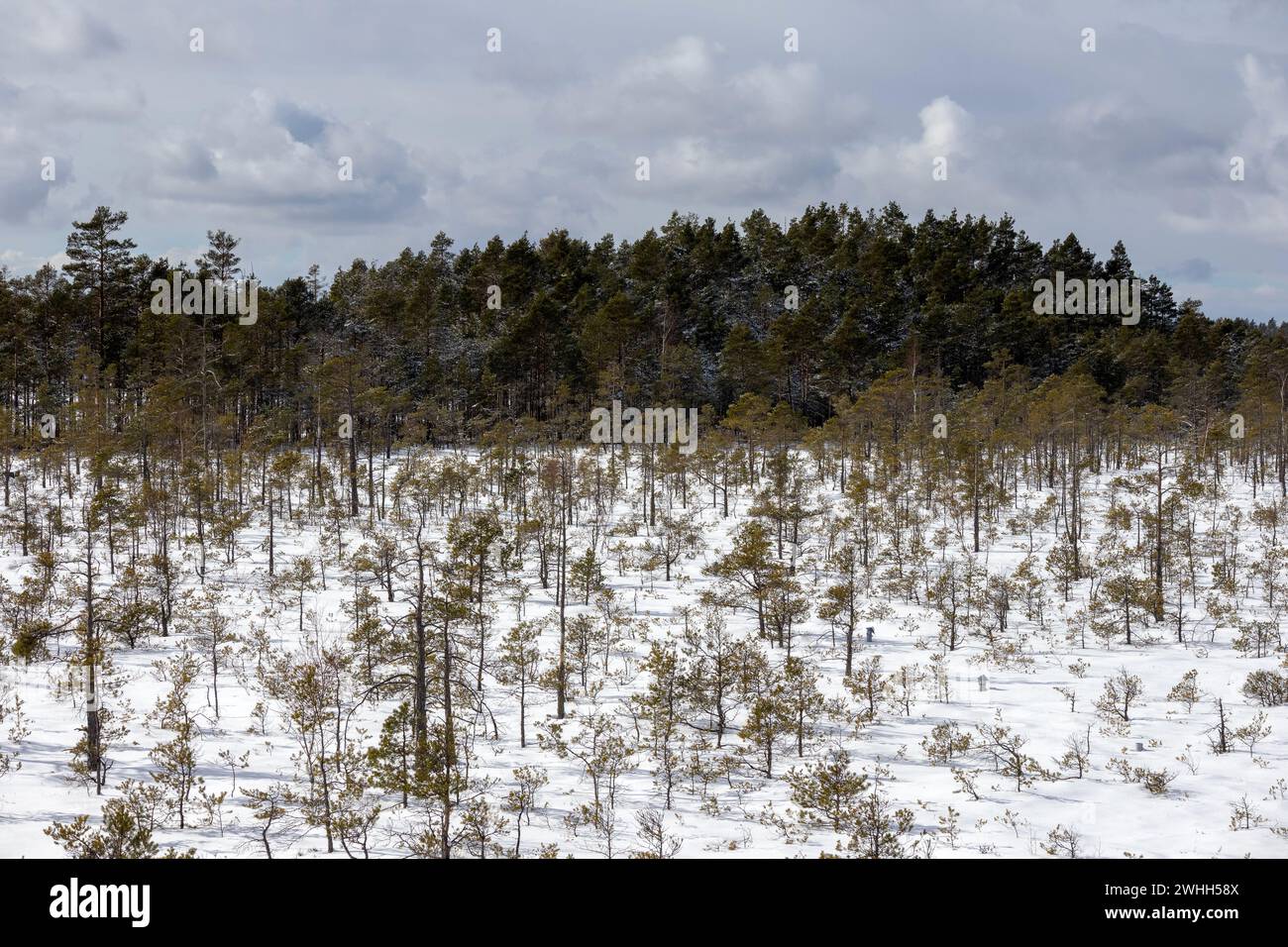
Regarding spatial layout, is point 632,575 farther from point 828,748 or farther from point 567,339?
point 567,339

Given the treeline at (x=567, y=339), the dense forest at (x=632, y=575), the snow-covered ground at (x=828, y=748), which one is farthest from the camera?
the treeline at (x=567, y=339)

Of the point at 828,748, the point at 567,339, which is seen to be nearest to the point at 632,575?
the point at 828,748

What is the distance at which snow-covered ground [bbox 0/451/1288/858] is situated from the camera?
52.0ft

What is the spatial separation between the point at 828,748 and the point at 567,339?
52.9 meters

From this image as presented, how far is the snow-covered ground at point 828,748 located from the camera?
15852 mm

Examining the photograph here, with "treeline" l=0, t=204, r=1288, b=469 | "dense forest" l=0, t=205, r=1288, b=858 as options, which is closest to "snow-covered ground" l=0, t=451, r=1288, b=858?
"dense forest" l=0, t=205, r=1288, b=858

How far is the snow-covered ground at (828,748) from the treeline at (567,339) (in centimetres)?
2570

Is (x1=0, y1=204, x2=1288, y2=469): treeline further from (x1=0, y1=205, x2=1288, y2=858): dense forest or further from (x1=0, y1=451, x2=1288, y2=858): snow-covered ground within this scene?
(x1=0, y1=451, x2=1288, y2=858): snow-covered ground

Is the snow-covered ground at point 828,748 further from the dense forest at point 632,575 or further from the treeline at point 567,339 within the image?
the treeline at point 567,339

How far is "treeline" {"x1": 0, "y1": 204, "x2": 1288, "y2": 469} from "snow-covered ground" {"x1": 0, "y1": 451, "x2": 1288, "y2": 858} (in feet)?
84.3

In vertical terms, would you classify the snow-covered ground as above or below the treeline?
below

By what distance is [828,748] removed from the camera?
22.0m

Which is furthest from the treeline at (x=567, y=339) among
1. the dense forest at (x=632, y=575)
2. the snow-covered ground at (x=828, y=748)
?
the snow-covered ground at (x=828, y=748)
